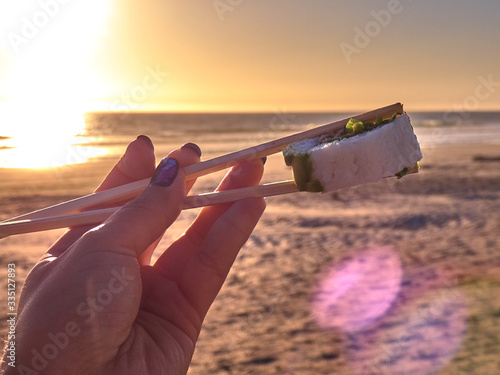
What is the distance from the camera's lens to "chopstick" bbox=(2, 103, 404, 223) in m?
2.80

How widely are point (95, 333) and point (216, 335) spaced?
3.32 meters

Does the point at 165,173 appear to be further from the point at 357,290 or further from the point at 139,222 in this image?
the point at 357,290

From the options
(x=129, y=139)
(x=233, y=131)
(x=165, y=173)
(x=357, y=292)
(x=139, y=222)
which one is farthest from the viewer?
(x=233, y=131)

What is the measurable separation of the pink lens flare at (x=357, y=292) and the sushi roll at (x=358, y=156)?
9.33 ft

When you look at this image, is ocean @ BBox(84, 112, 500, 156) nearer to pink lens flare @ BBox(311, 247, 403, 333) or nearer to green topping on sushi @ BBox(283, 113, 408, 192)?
pink lens flare @ BBox(311, 247, 403, 333)

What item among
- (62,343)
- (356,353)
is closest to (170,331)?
(62,343)

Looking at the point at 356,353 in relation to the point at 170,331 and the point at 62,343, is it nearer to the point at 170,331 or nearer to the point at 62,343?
the point at 170,331

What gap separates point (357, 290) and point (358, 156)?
11.9 feet

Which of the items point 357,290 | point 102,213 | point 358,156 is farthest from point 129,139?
point 358,156

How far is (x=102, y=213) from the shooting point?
2719 mm

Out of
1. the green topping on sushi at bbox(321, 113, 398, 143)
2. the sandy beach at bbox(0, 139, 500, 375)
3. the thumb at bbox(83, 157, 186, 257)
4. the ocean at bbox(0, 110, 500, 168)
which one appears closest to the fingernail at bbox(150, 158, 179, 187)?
the thumb at bbox(83, 157, 186, 257)

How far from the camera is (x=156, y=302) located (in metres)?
2.61

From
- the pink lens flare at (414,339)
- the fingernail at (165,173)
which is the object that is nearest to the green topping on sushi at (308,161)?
the fingernail at (165,173)

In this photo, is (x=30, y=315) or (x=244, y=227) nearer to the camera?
(x=30, y=315)
